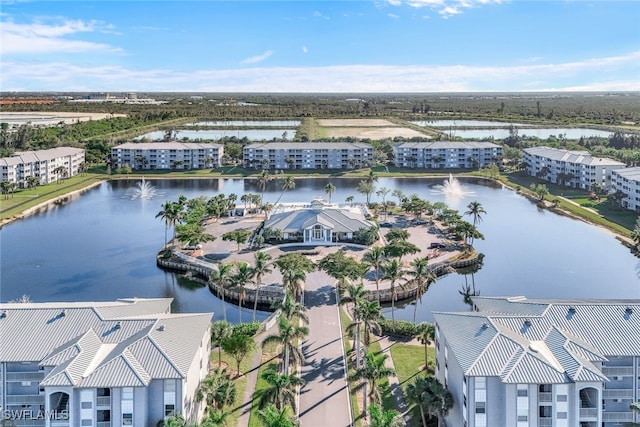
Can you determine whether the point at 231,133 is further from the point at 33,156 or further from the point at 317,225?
the point at 317,225

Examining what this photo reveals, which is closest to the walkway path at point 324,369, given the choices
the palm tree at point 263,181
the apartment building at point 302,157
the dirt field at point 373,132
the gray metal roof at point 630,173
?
the palm tree at point 263,181

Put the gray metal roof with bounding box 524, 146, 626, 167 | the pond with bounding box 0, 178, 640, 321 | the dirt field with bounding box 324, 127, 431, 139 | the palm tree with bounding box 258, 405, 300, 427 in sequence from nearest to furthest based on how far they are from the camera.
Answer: the palm tree with bounding box 258, 405, 300, 427
the pond with bounding box 0, 178, 640, 321
the gray metal roof with bounding box 524, 146, 626, 167
the dirt field with bounding box 324, 127, 431, 139

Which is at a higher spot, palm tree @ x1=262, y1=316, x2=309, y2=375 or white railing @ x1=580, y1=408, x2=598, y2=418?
palm tree @ x1=262, y1=316, x2=309, y2=375

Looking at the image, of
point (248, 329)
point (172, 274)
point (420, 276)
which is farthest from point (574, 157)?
point (248, 329)

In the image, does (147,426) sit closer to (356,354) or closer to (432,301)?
(356,354)

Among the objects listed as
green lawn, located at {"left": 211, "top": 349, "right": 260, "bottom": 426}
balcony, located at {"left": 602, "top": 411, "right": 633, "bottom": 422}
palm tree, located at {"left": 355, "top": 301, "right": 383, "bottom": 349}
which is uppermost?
palm tree, located at {"left": 355, "top": 301, "right": 383, "bottom": 349}

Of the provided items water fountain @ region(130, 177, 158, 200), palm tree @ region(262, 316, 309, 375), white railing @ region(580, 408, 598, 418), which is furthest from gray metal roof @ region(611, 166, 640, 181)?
water fountain @ region(130, 177, 158, 200)

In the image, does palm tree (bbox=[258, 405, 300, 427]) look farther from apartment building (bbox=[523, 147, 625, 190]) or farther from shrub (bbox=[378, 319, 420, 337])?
apartment building (bbox=[523, 147, 625, 190])

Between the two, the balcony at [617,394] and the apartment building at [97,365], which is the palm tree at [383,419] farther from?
the balcony at [617,394]
